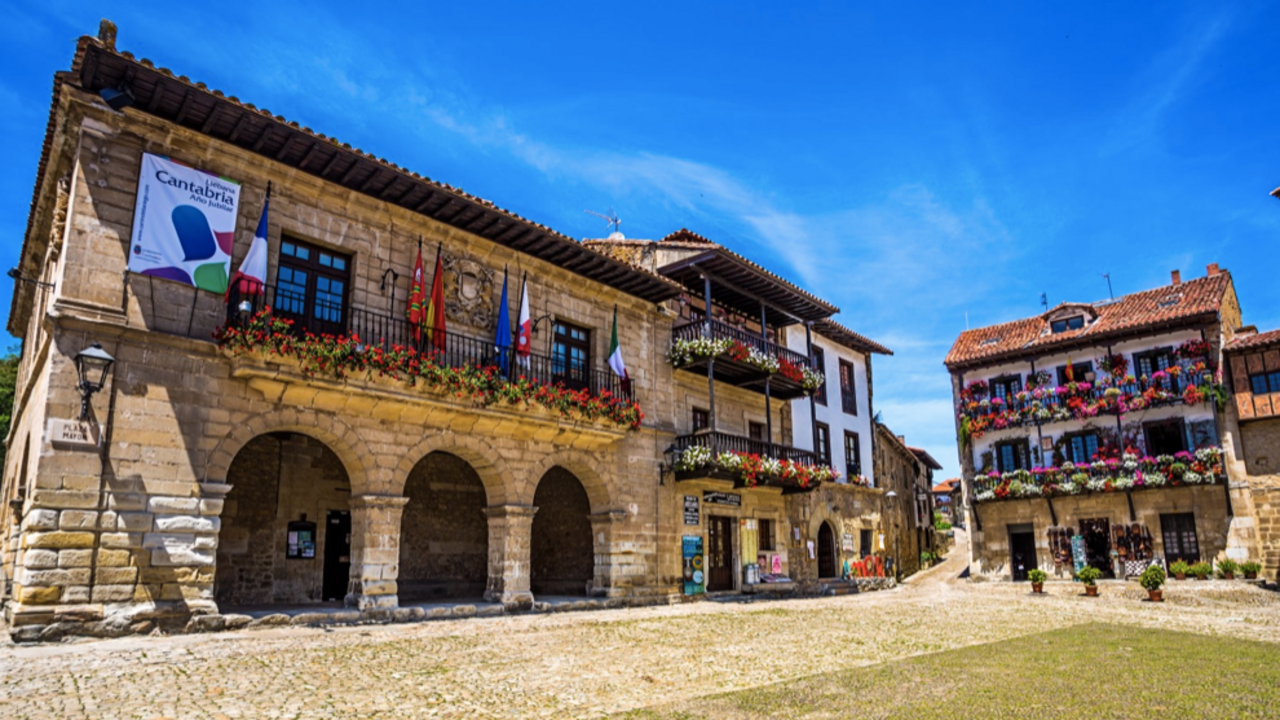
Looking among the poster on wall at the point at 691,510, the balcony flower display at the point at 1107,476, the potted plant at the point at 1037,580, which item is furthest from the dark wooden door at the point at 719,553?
the balcony flower display at the point at 1107,476

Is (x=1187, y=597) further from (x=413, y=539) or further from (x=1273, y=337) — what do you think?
(x=413, y=539)

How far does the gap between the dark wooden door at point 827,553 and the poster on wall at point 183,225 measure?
18.9 metres

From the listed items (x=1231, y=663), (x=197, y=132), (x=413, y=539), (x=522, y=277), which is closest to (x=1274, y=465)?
(x=1231, y=663)

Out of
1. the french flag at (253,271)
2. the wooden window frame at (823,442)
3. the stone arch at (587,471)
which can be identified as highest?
the french flag at (253,271)

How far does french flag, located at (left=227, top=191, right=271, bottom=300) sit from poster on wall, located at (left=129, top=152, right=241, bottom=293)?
21cm

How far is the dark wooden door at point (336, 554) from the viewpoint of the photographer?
50.9 ft

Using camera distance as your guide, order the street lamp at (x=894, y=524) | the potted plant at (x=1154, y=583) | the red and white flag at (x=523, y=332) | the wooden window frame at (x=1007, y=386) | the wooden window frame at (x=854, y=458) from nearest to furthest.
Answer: the red and white flag at (x=523, y=332) < the potted plant at (x=1154, y=583) < the wooden window frame at (x=854, y=458) < the street lamp at (x=894, y=524) < the wooden window frame at (x=1007, y=386)

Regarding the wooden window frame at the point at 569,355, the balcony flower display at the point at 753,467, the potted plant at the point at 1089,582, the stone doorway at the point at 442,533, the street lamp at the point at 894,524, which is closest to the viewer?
the stone doorway at the point at 442,533

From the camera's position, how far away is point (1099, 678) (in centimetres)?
767

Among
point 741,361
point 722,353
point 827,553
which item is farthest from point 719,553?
point 827,553

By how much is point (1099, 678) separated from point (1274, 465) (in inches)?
871

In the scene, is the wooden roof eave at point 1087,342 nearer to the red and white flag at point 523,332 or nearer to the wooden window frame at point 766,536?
the wooden window frame at point 766,536

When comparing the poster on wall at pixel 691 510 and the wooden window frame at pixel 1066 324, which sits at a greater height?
the wooden window frame at pixel 1066 324

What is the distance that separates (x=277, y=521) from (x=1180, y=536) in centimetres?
2656
